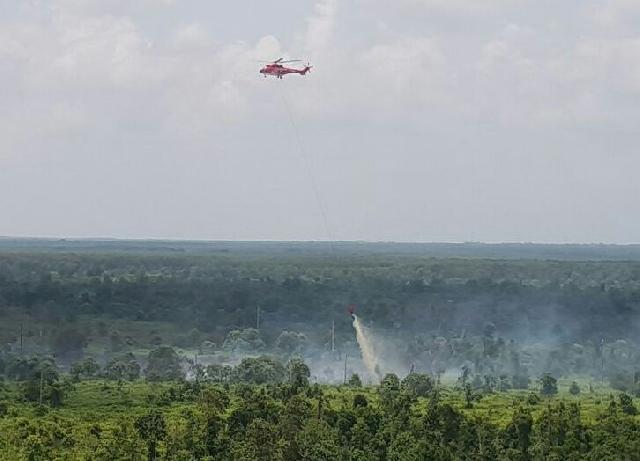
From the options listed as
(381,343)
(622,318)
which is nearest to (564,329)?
(622,318)

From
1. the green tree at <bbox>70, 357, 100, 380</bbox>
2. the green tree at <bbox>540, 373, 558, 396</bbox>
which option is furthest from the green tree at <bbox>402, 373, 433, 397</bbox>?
the green tree at <bbox>70, 357, 100, 380</bbox>

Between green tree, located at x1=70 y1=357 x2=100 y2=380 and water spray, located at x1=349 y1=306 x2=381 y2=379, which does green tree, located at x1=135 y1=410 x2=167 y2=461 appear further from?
water spray, located at x1=349 y1=306 x2=381 y2=379

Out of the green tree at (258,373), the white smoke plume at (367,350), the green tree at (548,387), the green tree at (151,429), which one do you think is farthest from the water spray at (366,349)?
the green tree at (151,429)

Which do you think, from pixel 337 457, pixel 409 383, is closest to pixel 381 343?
pixel 409 383

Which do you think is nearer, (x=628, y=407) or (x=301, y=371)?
(x=628, y=407)

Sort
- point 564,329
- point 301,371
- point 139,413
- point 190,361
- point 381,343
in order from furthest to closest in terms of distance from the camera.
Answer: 1. point 564,329
2. point 381,343
3. point 190,361
4. point 301,371
5. point 139,413

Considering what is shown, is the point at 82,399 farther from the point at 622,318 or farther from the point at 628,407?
the point at 622,318

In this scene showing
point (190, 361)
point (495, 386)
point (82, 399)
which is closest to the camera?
point (82, 399)
